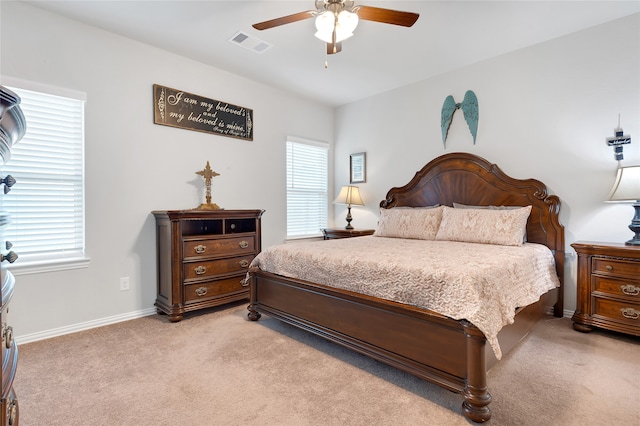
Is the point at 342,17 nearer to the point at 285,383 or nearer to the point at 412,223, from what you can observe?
the point at 412,223

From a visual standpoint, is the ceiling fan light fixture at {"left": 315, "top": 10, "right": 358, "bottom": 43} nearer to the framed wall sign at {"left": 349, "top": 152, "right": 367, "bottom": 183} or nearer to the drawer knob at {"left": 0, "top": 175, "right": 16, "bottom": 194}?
the drawer knob at {"left": 0, "top": 175, "right": 16, "bottom": 194}

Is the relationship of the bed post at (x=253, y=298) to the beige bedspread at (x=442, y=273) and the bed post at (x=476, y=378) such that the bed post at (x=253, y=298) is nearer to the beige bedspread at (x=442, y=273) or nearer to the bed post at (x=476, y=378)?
the beige bedspread at (x=442, y=273)

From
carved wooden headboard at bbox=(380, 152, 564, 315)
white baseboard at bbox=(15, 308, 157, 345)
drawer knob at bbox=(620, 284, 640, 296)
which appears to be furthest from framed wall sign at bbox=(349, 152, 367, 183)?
white baseboard at bbox=(15, 308, 157, 345)

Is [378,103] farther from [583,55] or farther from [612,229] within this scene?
[612,229]

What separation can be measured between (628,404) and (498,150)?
252cm

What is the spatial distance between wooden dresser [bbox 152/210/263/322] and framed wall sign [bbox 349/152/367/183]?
186 centimetres

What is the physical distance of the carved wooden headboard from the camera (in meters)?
3.09

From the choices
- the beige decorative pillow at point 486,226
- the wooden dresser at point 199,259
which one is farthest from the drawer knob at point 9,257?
the beige decorative pillow at point 486,226

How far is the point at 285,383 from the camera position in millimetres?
1936

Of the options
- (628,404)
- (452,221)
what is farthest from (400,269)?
(452,221)

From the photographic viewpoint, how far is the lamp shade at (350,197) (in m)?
4.59

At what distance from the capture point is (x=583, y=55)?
299 cm

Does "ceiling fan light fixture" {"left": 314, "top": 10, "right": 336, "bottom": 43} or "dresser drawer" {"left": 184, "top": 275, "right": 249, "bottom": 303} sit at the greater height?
"ceiling fan light fixture" {"left": 314, "top": 10, "right": 336, "bottom": 43}

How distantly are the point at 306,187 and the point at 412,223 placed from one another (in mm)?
1846
